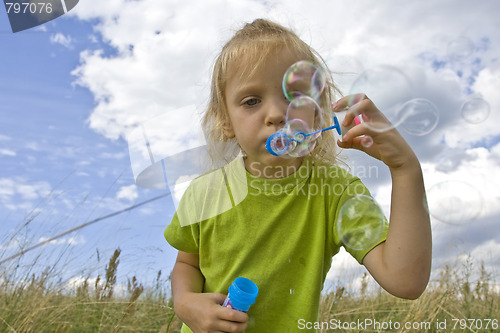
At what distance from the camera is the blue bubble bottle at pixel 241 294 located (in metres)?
1.68

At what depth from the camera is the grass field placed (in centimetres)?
305

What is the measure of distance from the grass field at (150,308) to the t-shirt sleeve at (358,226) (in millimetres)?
1210

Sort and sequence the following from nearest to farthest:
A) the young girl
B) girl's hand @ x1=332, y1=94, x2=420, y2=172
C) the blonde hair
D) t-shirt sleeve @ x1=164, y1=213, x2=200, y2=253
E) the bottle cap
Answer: girl's hand @ x1=332, y1=94, x2=420, y2=172 < the bottle cap < the young girl < the blonde hair < t-shirt sleeve @ x1=164, y1=213, x2=200, y2=253

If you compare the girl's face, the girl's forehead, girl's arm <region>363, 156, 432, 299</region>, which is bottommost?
girl's arm <region>363, 156, 432, 299</region>

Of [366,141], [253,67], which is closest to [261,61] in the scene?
[253,67]

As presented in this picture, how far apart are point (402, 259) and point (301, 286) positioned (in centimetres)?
46

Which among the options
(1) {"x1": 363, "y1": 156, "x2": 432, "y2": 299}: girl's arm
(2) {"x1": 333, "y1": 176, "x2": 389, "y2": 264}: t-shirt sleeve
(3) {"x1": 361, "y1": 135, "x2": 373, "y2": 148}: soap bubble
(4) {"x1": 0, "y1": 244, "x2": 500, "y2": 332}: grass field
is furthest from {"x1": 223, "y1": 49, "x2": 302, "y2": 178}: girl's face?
(4) {"x1": 0, "y1": 244, "x2": 500, "y2": 332}: grass field

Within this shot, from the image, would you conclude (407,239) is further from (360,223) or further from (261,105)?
(261,105)

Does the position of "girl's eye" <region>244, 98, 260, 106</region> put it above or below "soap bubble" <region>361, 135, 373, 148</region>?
above

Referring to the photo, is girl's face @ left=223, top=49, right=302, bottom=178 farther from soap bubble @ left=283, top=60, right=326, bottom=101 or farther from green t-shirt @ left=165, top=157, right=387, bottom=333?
green t-shirt @ left=165, top=157, right=387, bottom=333

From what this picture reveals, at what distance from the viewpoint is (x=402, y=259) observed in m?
1.59

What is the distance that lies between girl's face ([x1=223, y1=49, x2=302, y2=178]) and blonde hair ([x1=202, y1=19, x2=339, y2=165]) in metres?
0.04

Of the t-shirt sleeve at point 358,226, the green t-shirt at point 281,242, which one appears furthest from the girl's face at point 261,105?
the t-shirt sleeve at point 358,226

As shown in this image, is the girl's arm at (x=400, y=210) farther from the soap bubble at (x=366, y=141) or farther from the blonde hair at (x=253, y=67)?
the blonde hair at (x=253, y=67)
